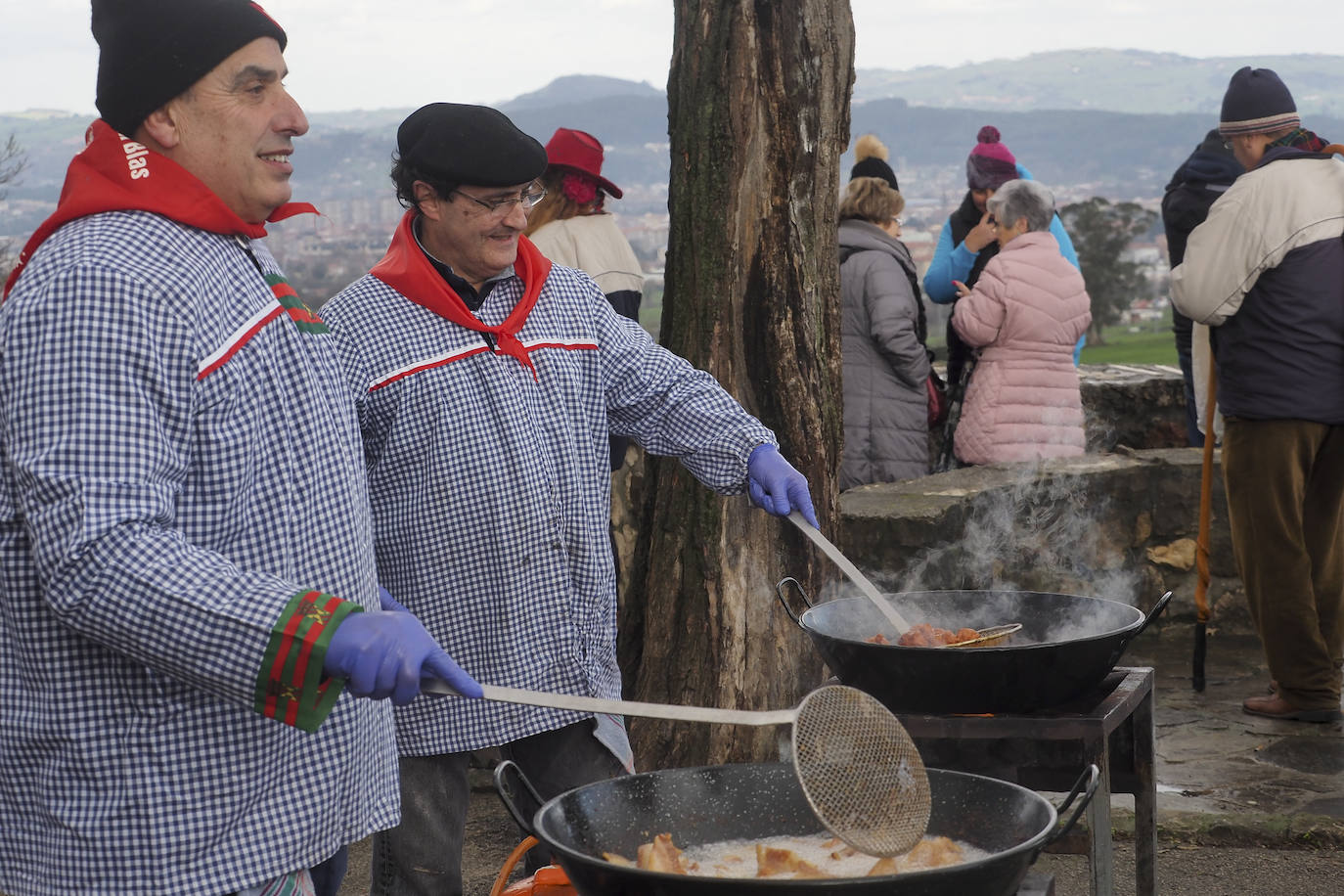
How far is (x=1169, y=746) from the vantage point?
4840mm

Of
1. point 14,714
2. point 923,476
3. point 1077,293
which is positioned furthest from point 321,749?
point 1077,293

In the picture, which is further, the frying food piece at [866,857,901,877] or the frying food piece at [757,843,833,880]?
the frying food piece at [757,843,833,880]

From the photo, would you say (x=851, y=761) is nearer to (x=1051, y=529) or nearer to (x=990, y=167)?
(x=1051, y=529)

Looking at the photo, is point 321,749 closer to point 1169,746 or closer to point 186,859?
point 186,859

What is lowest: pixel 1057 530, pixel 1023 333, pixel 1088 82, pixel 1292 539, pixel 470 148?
pixel 1057 530

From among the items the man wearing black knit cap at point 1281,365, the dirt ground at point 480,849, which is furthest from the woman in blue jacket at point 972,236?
the dirt ground at point 480,849

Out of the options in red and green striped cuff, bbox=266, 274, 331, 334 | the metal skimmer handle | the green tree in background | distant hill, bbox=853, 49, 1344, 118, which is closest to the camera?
the metal skimmer handle

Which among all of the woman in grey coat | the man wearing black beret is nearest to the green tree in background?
the woman in grey coat

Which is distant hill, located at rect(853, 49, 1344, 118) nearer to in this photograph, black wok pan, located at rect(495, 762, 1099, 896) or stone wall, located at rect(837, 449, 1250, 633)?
stone wall, located at rect(837, 449, 1250, 633)

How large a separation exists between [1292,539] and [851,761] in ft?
11.4

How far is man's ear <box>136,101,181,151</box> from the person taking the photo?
6.21 feet

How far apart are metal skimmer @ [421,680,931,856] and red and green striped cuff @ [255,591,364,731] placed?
155mm

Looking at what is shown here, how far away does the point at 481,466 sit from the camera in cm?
258

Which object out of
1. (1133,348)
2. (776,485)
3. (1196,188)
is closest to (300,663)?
(776,485)
